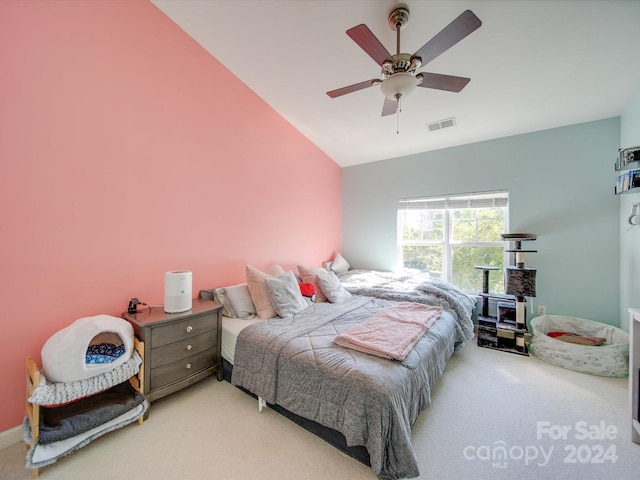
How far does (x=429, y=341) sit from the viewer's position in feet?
6.15

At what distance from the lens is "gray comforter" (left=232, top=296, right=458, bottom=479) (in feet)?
4.14

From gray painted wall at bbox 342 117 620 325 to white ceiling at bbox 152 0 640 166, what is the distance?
0.23 m

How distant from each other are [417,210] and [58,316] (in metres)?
4.19

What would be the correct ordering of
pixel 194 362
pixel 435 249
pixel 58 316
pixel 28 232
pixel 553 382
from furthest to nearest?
pixel 435 249, pixel 553 382, pixel 194 362, pixel 58 316, pixel 28 232

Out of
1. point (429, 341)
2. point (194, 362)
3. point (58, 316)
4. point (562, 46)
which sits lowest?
point (194, 362)

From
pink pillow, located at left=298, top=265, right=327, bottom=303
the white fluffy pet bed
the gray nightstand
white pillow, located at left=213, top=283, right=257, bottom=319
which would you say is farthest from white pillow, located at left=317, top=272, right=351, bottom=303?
the white fluffy pet bed

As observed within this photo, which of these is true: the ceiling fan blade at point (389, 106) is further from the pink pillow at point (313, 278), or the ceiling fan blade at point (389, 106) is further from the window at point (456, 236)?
the window at point (456, 236)

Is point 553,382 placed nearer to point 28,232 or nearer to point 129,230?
point 129,230

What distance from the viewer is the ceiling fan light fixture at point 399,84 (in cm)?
156

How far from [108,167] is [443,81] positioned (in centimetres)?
256

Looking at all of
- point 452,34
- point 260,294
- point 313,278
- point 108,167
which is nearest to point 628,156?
point 452,34

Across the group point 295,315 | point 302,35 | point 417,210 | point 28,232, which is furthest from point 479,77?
point 28,232

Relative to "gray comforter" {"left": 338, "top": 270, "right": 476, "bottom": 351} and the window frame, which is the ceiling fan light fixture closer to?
"gray comforter" {"left": 338, "top": 270, "right": 476, "bottom": 351}

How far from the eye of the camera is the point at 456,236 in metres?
3.70
